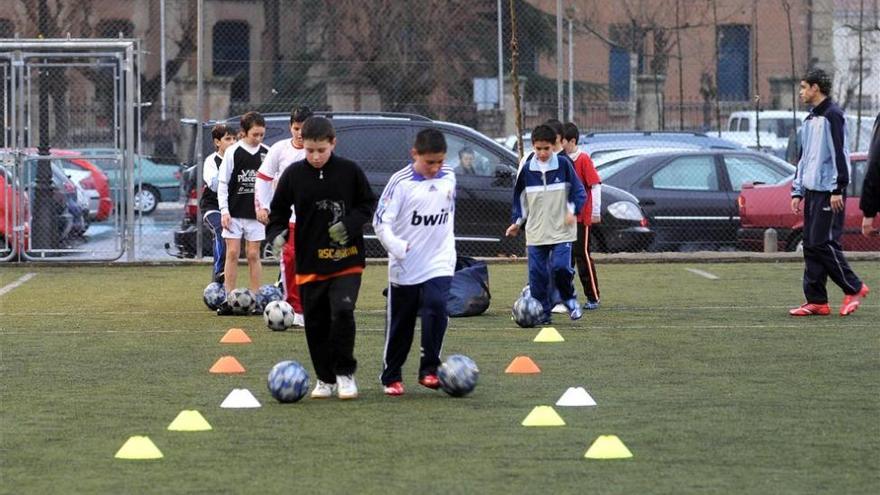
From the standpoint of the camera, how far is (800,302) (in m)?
16.0

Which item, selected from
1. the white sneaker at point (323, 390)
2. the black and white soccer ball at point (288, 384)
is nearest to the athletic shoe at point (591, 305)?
the white sneaker at point (323, 390)

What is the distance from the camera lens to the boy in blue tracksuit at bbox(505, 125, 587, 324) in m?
14.0

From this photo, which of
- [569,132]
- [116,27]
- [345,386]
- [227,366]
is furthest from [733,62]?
[345,386]

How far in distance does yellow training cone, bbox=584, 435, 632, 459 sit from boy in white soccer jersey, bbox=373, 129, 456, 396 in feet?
7.23

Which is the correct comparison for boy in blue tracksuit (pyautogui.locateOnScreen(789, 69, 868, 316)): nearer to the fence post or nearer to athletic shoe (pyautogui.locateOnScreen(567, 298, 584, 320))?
athletic shoe (pyautogui.locateOnScreen(567, 298, 584, 320))

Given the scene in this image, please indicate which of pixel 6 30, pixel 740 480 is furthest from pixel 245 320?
pixel 6 30

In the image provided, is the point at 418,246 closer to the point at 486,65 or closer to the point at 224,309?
the point at 224,309

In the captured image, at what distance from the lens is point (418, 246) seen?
9977mm

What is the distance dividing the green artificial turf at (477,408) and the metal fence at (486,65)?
35.0ft

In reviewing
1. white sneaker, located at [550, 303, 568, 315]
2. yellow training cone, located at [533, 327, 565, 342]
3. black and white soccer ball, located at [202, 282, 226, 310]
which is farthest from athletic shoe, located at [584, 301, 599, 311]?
black and white soccer ball, located at [202, 282, 226, 310]

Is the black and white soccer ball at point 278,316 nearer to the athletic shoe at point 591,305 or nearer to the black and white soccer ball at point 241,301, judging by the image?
the black and white soccer ball at point 241,301

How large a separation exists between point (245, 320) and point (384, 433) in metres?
6.05

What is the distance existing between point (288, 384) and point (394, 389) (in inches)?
28.8

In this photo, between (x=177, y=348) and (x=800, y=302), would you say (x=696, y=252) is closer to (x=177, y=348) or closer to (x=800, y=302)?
(x=800, y=302)
